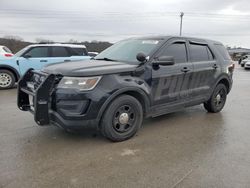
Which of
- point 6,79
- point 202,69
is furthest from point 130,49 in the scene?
point 6,79

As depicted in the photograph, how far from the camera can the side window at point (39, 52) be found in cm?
981

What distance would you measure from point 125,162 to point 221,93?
12.3 feet

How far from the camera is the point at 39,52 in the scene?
9961 millimetres

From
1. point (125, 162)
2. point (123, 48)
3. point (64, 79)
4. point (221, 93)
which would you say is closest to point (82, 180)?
point (125, 162)

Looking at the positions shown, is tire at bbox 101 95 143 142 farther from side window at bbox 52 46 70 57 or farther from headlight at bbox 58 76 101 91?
side window at bbox 52 46 70 57

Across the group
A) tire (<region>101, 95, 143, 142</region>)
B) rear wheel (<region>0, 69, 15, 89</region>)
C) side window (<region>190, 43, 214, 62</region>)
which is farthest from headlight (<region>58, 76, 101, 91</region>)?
rear wheel (<region>0, 69, 15, 89</region>)

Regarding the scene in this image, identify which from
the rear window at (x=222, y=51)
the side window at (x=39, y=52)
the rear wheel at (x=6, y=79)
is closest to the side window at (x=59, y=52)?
the side window at (x=39, y=52)

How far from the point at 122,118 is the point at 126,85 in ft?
1.78

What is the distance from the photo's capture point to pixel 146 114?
4504 millimetres

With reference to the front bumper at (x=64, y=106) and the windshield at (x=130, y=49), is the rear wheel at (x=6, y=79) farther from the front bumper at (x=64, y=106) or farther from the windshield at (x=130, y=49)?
the front bumper at (x=64, y=106)

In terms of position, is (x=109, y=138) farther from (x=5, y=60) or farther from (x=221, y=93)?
(x=5, y=60)

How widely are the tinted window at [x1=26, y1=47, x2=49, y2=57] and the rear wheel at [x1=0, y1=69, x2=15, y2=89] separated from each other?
3.57 ft

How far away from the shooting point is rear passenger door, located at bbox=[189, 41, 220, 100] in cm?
528

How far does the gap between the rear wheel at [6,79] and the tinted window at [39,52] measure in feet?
3.57
